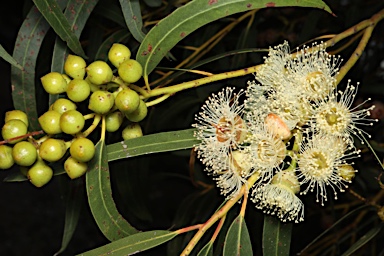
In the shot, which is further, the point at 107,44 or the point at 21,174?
the point at 107,44

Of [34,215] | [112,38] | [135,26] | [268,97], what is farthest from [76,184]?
[34,215]

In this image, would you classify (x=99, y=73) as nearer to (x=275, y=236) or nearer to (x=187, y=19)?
(x=187, y=19)

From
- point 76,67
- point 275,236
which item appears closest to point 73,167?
point 76,67

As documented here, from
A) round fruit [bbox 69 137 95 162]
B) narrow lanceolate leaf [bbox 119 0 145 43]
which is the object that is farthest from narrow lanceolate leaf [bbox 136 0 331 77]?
round fruit [bbox 69 137 95 162]

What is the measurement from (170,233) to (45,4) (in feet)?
1.43

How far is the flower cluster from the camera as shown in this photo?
1007 millimetres

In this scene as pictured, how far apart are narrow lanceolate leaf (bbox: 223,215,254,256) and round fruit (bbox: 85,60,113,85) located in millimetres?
328

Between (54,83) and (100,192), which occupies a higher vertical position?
(54,83)

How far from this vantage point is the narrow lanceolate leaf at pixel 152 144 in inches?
42.6

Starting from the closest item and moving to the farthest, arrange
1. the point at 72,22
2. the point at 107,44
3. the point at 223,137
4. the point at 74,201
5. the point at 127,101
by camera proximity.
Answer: the point at 127,101 < the point at 223,137 < the point at 72,22 < the point at 107,44 < the point at 74,201

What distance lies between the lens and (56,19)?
107cm

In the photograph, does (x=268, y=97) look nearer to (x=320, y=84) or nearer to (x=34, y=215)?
(x=320, y=84)

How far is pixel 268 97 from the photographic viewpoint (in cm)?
106

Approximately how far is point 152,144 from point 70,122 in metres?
0.19
